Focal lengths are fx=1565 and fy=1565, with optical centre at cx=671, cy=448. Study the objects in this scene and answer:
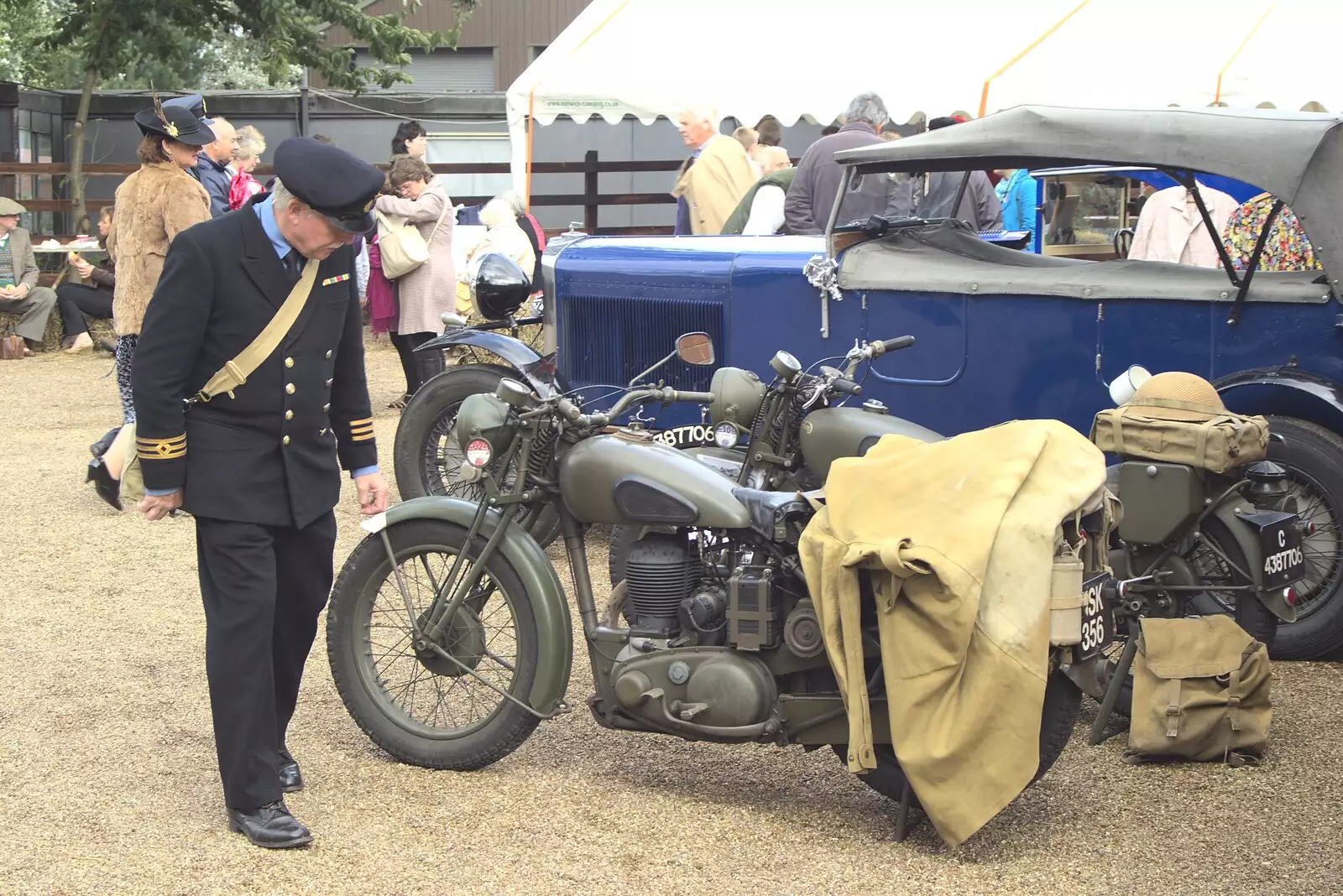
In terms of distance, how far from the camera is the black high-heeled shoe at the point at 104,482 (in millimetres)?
7883

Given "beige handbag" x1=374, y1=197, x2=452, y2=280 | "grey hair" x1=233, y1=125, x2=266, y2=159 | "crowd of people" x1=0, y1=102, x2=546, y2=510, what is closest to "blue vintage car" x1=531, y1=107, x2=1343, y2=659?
"crowd of people" x1=0, y1=102, x2=546, y2=510

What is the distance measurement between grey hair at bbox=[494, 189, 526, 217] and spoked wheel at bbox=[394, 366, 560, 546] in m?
5.40

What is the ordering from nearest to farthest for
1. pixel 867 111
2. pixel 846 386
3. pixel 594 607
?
pixel 594 607
pixel 846 386
pixel 867 111

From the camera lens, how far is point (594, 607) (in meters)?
4.38

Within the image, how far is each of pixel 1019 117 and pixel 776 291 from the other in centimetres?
129

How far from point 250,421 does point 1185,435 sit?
2624mm

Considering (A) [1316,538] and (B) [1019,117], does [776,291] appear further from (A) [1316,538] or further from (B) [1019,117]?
(A) [1316,538]

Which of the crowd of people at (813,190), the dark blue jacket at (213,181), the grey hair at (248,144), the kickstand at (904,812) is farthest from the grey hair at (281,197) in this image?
the grey hair at (248,144)

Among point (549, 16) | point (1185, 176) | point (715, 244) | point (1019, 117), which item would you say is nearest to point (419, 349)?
point (715, 244)

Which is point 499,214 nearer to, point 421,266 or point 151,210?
point 421,266

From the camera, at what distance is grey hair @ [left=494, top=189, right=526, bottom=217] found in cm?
1268

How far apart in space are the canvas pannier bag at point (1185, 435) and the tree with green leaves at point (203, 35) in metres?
15.4

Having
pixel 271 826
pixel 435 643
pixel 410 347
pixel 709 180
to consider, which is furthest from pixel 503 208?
pixel 271 826

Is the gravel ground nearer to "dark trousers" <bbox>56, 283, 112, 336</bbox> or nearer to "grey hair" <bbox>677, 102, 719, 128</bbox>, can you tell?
"grey hair" <bbox>677, 102, 719, 128</bbox>
